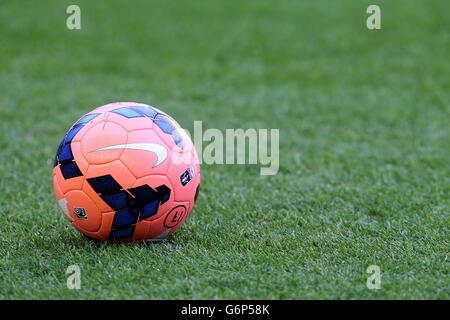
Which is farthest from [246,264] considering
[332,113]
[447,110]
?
[447,110]

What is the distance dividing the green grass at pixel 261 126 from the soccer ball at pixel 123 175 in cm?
16

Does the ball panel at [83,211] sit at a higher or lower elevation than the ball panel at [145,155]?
lower

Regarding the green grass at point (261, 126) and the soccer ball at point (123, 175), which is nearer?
the green grass at point (261, 126)

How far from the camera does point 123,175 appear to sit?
407 centimetres

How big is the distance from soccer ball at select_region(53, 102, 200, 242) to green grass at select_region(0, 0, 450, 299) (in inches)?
6.4

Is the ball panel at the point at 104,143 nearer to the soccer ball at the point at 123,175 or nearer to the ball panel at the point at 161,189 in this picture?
the soccer ball at the point at 123,175

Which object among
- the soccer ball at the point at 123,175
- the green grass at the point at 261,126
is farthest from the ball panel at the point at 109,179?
the green grass at the point at 261,126

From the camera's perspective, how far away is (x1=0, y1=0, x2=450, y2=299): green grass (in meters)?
3.95

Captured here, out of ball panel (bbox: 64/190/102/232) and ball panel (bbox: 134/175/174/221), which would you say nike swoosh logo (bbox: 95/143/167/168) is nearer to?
ball panel (bbox: 134/175/174/221)

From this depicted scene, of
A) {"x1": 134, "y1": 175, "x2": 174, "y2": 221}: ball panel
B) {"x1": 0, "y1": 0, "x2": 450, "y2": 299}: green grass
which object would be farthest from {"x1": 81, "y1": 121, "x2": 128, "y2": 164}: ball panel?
{"x1": 0, "y1": 0, "x2": 450, "y2": 299}: green grass

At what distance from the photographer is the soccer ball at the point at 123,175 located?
13.4 ft

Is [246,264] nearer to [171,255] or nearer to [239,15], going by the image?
[171,255]

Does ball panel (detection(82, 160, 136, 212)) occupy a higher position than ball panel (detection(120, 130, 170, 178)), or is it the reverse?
ball panel (detection(120, 130, 170, 178))

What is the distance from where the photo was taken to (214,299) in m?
3.64
